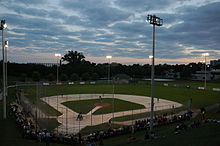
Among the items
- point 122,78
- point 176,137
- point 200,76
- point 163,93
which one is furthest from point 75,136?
point 200,76

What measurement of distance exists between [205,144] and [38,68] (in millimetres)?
96340

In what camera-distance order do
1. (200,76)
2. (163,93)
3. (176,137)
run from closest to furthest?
(176,137) < (163,93) < (200,76)

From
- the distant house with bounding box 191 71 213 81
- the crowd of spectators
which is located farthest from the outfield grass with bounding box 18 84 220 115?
the distant house with bounding box 191 71 213 81

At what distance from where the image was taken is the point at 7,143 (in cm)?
1516

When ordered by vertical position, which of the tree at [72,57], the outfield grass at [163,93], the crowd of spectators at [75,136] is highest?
the tree at [72,57]

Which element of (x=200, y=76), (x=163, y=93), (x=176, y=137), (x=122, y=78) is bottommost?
(x=163, y=93)

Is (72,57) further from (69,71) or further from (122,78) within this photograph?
(122,78)

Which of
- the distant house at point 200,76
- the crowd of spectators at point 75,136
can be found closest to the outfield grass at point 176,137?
the crowd of spectators at point 75,136

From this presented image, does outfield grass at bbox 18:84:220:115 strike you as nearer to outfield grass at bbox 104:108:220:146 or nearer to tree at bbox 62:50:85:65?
outfield grass at bbox 104:108:220:146

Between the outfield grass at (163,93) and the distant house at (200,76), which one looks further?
the distant house at (200,76)

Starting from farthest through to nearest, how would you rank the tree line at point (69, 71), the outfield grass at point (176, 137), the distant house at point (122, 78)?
the tree line at point (69, 71) → the distant house at point (122, 78) → the outfield grass at point (176, 137)

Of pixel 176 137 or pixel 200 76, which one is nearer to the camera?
pixel 176 137

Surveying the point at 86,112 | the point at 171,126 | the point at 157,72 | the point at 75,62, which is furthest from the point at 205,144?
the point at 157,72

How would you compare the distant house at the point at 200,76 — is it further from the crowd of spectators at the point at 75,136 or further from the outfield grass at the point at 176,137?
the crowd of spectators at the point at 75,136
